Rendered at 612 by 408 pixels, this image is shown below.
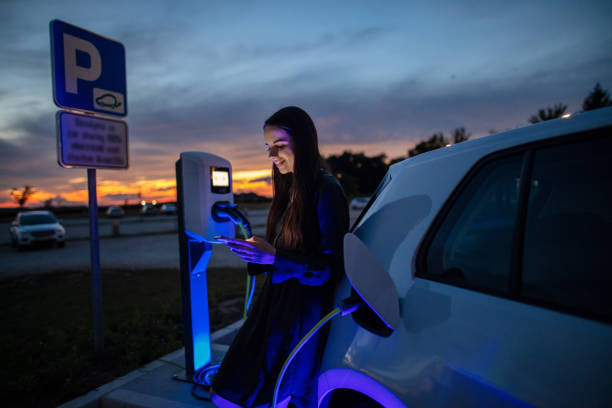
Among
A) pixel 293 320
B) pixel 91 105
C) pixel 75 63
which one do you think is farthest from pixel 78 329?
pixel 293 320

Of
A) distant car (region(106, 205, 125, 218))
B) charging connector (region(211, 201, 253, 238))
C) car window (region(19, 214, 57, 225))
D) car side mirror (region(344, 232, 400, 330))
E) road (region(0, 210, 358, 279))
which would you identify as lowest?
road (region(0, 210, 358, 279))

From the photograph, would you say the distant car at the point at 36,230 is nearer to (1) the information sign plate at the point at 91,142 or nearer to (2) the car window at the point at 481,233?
(1) the information sign plate at the point at 91,142

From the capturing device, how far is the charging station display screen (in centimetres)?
266

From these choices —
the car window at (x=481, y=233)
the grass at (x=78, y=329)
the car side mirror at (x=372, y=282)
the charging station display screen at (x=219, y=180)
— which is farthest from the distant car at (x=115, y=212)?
the car window at (x=481, y=233)

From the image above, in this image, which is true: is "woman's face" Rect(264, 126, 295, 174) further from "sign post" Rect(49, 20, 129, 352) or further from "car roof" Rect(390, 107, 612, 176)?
"sign post" Rect(49, 20, 129, 352)

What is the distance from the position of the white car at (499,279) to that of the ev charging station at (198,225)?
1646 millimetres

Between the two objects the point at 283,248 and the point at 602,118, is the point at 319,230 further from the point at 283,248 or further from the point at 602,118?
the point at 602,118

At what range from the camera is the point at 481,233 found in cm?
106

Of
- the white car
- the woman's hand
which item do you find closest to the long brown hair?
the woman's hand

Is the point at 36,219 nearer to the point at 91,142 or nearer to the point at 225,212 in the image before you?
the point at 91,142

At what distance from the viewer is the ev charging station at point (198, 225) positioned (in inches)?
103

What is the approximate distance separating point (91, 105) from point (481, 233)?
379 cm

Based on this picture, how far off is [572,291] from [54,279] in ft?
30.2

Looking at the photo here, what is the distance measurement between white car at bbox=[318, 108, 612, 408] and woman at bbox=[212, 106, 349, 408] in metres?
0.35
